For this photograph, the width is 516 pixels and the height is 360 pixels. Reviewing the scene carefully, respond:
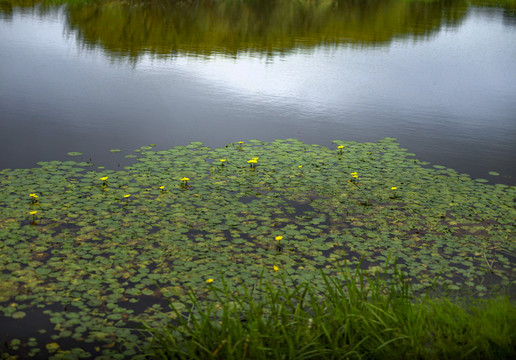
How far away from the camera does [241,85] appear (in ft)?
30.4

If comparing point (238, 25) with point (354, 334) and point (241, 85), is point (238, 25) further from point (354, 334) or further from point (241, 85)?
point (354, 334)

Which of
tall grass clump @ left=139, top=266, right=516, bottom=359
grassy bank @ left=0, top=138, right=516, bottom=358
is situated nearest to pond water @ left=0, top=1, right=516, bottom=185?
grassy bank @ left=0, top=138, right=516, bottom=358

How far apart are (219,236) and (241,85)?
5.40 m

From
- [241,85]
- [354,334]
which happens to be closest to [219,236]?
[354,334]

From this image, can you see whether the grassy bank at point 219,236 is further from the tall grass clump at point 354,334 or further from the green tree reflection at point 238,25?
the green tree reflection at point 238,25

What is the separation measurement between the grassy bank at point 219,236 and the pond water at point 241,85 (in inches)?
27.5

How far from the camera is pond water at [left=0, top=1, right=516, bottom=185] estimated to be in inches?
263

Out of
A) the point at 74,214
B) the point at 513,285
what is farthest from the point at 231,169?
the point at 513,285

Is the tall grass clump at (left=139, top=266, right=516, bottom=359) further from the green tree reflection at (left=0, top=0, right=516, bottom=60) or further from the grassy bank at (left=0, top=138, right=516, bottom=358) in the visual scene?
the green tree reflection at (left=0, top=0, right=516, bottom=60)

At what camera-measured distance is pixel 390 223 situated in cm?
459

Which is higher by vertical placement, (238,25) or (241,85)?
(238,25)

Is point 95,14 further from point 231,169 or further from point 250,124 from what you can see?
point 231,169

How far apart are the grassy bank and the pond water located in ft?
2.29

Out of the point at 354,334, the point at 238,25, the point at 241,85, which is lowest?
the point at 354,334
